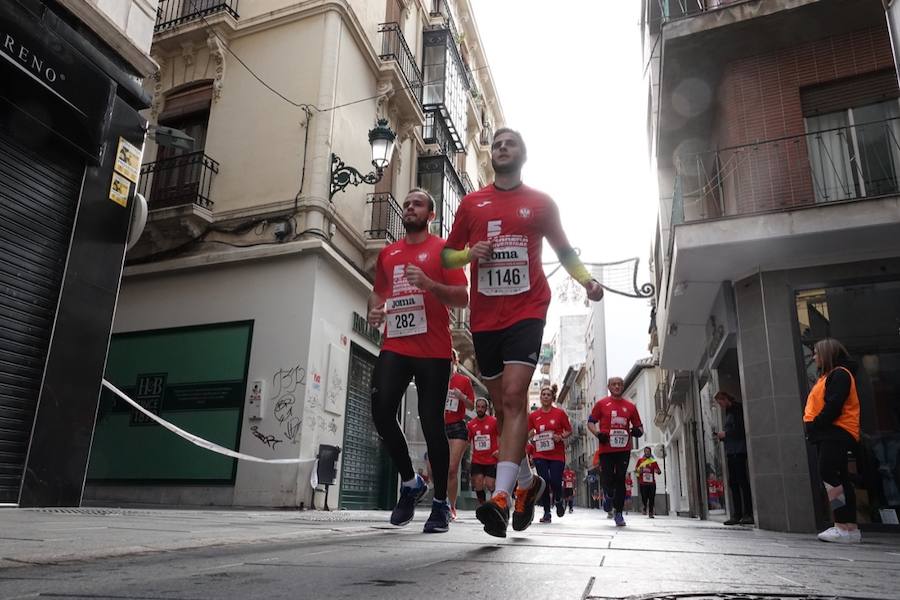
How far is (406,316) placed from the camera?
436 centimetres

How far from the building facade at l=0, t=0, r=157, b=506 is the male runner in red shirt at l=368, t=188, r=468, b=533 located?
144 inches

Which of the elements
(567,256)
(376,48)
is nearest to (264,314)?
(376,48)

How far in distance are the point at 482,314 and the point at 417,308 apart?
610 mm

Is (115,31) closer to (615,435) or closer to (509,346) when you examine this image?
(509,346)

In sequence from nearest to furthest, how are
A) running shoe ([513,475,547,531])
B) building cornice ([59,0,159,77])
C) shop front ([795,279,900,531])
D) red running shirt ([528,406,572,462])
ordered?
running shoe ([513,475,547,531]), building cornice ([59,0,159,77]), shop front ([795,279,900,531]), red running shirt ([528,406,572,462])

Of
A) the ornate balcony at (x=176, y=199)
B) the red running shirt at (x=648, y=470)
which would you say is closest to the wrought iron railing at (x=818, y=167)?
the ornate balcony at (x=176, y=199)

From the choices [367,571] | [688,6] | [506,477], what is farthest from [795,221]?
[367,571]

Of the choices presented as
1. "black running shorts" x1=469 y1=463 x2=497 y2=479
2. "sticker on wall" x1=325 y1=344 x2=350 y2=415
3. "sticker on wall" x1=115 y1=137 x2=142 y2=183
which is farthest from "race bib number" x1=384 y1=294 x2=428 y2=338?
"sticker on wall" x1=325 y1=344 x2=350 y2=415

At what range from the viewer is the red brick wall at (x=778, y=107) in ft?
31.3

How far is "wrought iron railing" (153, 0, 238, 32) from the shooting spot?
1360 cm

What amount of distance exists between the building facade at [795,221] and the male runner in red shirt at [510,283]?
5288mm

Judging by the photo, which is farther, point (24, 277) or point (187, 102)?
point (187, 102)

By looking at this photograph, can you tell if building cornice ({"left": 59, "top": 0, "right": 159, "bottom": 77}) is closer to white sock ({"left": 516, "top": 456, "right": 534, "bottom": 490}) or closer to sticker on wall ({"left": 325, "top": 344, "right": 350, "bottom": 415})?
sticker on wall ({"left": 325, "top": 344, "right": 350, "bottom": 415})

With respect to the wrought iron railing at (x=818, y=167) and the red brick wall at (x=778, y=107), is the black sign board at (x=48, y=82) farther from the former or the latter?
the red brick wall at (x=778, y=107)
